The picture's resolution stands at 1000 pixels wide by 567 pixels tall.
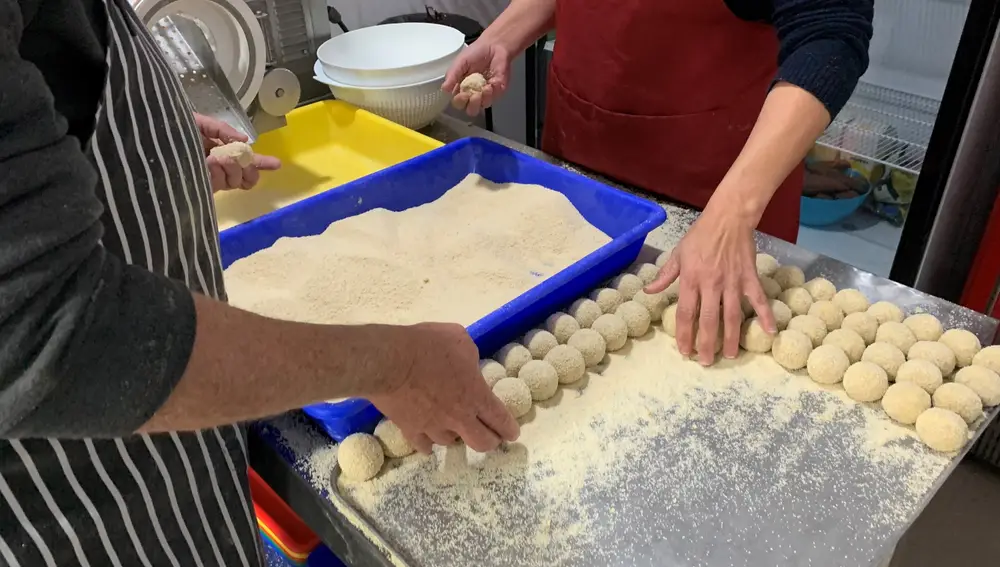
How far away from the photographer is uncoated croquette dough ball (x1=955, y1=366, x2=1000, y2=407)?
2.83 ft

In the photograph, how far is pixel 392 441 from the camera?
81 centimetres

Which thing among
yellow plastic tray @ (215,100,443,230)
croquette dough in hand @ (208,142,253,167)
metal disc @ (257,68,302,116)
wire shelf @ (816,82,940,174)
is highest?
croquette dough in hand @ (208,142,253,167)

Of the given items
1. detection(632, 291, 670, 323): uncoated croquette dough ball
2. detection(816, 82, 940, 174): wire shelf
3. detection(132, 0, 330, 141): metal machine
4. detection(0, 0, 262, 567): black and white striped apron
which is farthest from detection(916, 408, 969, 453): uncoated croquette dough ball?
detection(816, 82, 940, 174): wire shelf

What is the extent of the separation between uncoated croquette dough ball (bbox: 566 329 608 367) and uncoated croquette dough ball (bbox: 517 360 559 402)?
0.18 feet

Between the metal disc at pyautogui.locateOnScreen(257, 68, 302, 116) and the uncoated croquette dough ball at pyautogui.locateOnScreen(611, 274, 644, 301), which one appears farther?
the metal disc at pyautogui.locateOnScreen(257, 68, 302, 116)

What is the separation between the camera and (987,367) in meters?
0.89

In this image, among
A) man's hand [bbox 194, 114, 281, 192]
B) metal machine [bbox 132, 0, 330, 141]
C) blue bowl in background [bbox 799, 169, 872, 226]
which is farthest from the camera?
blue bowl in background [bbox 799, 169, 872, 226]

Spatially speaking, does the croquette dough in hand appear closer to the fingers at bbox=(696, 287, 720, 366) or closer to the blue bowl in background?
the fingers at bbox=(696, 287, 720, 366)

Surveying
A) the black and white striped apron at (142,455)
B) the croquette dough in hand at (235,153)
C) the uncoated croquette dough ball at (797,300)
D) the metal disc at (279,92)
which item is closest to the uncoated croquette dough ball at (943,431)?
the uncoated croquette dough ball at (797,300)

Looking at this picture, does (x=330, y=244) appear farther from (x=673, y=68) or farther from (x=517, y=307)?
(x=673, y=68)

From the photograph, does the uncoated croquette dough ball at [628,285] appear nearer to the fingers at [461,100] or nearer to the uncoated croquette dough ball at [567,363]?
the uncoated croquette dough ball at [567,363]

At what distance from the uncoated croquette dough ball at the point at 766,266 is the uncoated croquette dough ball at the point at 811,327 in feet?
0.32

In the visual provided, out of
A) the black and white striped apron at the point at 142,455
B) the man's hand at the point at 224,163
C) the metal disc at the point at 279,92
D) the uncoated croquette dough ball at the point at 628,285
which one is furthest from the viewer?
the metal disc at the point at 279,92

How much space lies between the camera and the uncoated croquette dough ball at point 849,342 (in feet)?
3.07
